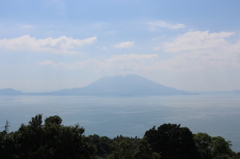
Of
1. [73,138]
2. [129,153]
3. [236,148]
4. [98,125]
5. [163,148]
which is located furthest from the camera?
[98,125]

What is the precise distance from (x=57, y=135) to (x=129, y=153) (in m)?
5.99

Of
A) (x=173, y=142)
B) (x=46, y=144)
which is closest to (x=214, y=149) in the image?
(x=173, y=142)

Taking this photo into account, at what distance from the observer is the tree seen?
76.2 ft

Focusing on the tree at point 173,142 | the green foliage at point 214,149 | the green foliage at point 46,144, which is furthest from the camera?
the green foliage at point 214,149

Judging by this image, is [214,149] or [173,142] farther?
[214,149]

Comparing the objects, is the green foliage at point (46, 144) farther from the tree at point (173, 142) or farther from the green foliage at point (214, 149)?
the green foliage at point (214, 149)

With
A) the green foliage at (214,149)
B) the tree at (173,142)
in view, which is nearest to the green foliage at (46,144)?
the tree at (173,142)

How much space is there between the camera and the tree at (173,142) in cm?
2322

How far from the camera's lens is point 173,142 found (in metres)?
24.1

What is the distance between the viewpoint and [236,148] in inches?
2694

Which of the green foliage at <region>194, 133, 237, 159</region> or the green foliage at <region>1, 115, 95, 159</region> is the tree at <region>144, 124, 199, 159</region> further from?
the green foliage at <region>1, 115, 95, 159</region>

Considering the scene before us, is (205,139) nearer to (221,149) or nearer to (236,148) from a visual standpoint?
(221,149)

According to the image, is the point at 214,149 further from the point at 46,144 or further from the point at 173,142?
the point at 46,144

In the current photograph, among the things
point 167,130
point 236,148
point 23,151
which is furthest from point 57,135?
point 236,148
